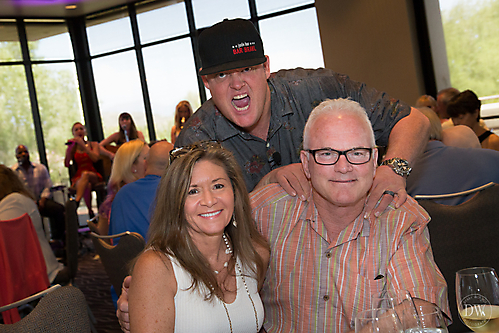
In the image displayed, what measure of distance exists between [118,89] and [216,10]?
9.67 feet

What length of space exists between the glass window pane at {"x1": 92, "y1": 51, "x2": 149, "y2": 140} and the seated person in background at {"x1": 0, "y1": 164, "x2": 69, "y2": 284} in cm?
688

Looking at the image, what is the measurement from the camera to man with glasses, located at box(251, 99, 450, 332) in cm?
160

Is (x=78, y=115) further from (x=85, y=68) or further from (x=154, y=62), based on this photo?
(x=154, y=62)

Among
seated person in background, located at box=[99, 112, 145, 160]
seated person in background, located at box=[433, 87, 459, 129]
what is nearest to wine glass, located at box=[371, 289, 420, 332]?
seated person in background, located at box=[433, 87, 459, 129]

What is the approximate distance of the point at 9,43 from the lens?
1030cm

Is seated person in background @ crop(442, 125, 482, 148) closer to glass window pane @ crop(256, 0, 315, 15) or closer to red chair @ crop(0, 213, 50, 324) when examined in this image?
red chair @ crop(0, 213, 50, 324)

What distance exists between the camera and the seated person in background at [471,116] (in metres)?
4.58

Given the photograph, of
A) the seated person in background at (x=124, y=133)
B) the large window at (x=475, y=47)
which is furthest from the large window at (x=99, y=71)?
the large window at (x=475, y=47)

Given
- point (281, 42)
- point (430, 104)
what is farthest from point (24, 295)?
point (281, 42)

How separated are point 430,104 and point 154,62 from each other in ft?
21.0

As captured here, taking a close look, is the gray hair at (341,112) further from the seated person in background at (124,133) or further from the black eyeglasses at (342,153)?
the seated person in background at (124,133)

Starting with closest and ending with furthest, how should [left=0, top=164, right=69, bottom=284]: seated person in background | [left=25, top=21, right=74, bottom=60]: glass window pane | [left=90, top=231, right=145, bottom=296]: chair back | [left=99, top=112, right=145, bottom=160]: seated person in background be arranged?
1. [left=90, top=231, right=145, bottom=296]: chair back
2. [left=0, top=164, right=69, bottom=284]: seated person in background
3. [left=99, top=112, right=145, bottom=160]: seated person in background
4. [left=25, top=21, right=74, bottom=60]: glass window pane

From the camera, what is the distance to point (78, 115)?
11.1 metres

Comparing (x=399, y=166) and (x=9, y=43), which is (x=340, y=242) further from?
(x=9, y=43)
